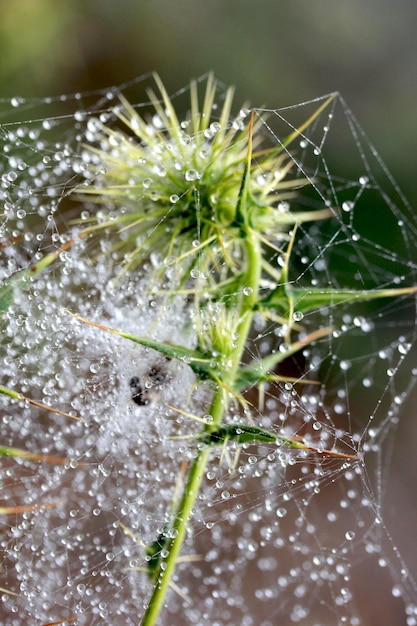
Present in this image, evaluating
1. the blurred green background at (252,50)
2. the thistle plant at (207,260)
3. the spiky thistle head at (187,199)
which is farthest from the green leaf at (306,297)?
the blurred green background at (252,50)

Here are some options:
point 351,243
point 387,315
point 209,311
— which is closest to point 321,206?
point 351,243

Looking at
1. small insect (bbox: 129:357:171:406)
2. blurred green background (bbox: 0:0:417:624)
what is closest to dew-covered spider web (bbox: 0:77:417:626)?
small insect (bbox: 129:357:171:406)

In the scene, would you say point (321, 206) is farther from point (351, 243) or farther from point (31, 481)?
point (31, 481)

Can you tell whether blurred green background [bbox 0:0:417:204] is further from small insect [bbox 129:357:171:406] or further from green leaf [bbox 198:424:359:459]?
green leaf [bbox 198:424:359:459]

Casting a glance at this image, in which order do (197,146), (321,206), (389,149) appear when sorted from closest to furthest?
(197,146)
(321,206)
(389,149)

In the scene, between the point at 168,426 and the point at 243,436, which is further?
the point at 168,426

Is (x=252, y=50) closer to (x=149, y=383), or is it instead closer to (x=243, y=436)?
(x=149, y=383)

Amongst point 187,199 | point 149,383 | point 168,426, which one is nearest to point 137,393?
point 149,383
